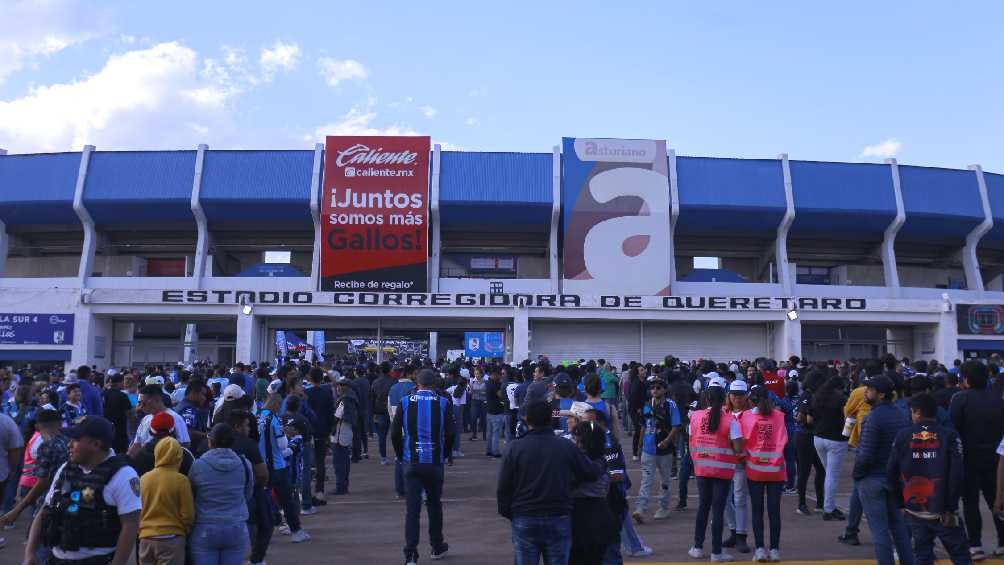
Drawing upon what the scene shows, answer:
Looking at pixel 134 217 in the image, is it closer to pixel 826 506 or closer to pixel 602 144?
pixel 602 144

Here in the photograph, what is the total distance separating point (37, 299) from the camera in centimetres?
2773

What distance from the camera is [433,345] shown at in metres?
33.4

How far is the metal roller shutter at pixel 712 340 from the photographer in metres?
30.3

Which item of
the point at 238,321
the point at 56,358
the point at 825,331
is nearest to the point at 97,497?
the point at 238,321

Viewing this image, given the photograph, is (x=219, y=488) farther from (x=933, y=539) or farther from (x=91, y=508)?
(x=933, y=539)

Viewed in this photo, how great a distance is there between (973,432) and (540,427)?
447cm

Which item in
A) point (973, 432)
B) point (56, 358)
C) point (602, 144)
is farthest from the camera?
point (602, 144)

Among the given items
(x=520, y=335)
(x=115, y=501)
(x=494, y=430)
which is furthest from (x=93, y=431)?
(x=520, y=335)

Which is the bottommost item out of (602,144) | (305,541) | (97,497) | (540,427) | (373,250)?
(305,541)

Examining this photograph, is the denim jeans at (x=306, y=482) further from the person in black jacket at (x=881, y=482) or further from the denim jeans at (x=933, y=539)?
the denim jeans at (x=933, y=539)

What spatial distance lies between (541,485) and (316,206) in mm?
25213

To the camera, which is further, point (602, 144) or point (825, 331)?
point (825, 331)

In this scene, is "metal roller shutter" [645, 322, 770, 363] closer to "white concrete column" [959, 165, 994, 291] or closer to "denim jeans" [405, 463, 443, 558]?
"white concrete column" [959, 165, 994, 291]

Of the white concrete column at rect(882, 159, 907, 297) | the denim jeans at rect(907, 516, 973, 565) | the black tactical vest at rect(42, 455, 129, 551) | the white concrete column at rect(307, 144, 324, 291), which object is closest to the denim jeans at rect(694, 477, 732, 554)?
the denim jeans at rect(907, 516, 973, 565)
